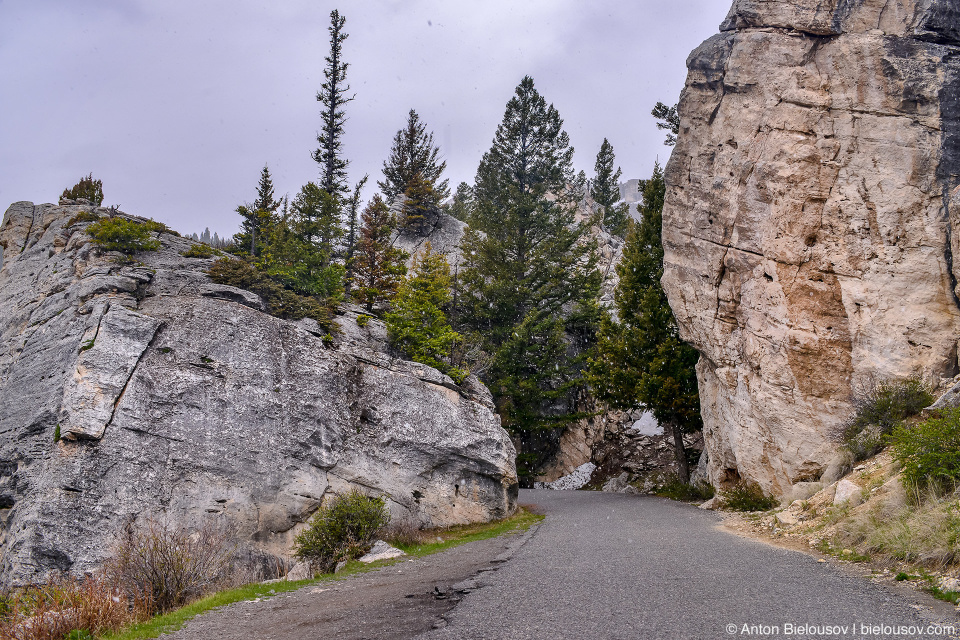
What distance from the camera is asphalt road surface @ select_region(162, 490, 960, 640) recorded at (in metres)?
5.41

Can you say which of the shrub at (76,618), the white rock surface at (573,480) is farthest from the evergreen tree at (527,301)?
the shrub at (76,618)

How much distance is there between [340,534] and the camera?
38.4ft

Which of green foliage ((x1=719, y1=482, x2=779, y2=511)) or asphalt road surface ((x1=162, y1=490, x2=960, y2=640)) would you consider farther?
green foliage ((x1=719, y1=482, x2=779, y2=511))

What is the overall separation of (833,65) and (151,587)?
67.3ft

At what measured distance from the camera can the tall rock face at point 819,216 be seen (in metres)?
13.9

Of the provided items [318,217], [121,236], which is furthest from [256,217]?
[121,236]

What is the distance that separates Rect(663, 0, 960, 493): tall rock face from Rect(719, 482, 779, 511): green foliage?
39 centimetres

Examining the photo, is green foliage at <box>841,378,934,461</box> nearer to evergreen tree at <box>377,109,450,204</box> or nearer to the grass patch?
the grass patch

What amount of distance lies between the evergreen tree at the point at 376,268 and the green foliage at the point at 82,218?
9.99 m

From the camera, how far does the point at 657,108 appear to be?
2816 cm

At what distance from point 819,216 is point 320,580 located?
15.7 meters

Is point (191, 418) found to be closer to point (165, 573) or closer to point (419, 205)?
point (165, 573)

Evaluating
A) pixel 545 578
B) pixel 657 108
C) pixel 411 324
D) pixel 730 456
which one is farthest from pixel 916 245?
pixel 657 108

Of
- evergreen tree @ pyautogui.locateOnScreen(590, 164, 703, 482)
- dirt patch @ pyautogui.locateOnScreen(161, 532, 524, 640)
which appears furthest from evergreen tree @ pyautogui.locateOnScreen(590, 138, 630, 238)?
dirt patch @ pyautogui.locateOnScreen(161, 532, 524, 640)
